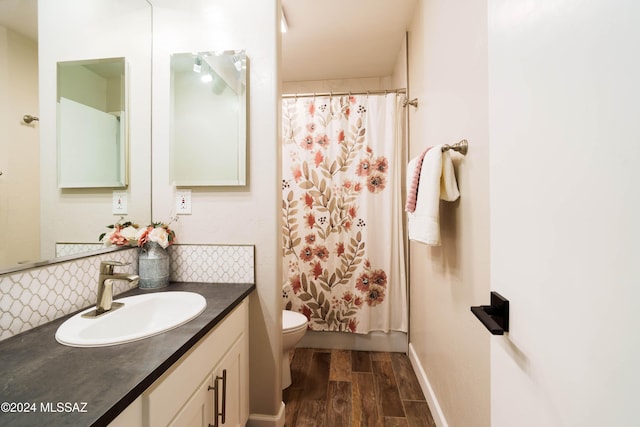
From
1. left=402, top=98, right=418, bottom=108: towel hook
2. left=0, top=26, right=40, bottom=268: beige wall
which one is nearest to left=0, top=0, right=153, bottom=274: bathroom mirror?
left=0, top=26, right=40, bottom=268: beige wall

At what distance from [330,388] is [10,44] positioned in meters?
2.15

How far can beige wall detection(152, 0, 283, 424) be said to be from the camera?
1301 mm

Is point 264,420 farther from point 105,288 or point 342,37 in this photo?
point 342,37

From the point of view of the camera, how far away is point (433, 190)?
111cm

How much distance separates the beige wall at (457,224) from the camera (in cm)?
91

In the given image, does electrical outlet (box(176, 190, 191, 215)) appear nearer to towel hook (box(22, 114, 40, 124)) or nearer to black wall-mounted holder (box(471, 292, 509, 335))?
towel hook (box(22, 114, 40, 124))

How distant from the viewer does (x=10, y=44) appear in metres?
0.75

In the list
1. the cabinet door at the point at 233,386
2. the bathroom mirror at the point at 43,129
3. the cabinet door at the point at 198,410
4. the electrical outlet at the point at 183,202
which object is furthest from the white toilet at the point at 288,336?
the bathroom mirror at the point at 43,129

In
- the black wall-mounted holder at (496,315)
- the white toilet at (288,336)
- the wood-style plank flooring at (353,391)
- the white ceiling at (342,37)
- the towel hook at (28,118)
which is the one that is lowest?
the wood-style plank flooring at (353,391)

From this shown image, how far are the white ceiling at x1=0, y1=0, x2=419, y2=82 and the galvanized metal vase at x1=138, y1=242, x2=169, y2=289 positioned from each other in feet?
5.95

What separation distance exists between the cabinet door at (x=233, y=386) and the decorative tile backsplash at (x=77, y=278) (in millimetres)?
341

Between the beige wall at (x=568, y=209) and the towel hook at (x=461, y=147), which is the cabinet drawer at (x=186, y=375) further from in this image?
the towel hook at (x=461, y=147)

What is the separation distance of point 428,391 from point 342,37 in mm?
2635

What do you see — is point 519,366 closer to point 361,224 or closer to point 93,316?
point 93,316
